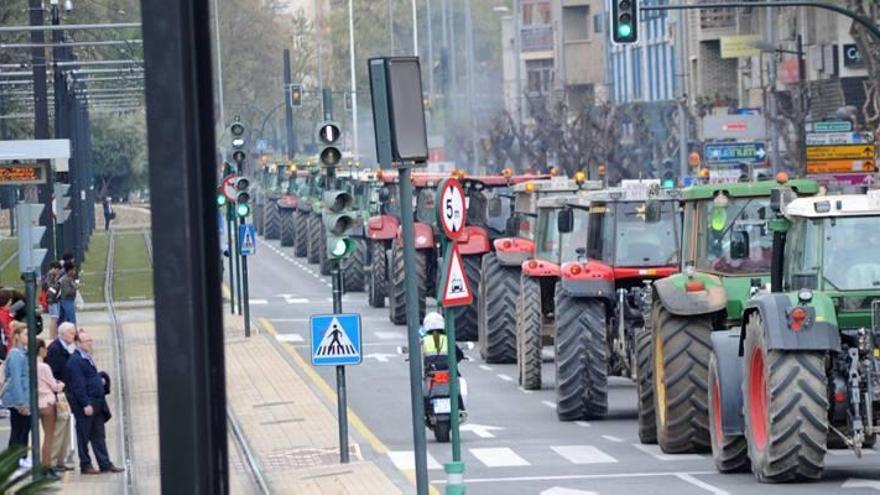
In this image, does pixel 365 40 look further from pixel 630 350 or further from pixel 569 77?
pixel 630 350

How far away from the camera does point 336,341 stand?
23641 millimetres

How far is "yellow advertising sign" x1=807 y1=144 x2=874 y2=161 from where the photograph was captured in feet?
143

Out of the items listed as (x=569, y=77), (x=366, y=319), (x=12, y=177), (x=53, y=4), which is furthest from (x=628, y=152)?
(x=12, y=177)

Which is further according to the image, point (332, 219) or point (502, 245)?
point (502, 245)

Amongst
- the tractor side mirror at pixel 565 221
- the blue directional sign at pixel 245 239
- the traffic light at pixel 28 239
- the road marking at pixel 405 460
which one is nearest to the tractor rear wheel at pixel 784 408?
the road marking at pixel 405 460

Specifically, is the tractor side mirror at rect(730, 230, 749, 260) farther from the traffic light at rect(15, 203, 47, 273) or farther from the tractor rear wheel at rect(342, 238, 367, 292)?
the tractor rear wheel at rect(342, 238, 367, 292)

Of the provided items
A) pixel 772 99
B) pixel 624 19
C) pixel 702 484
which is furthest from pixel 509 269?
pixel 772 99

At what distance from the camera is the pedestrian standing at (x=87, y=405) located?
22.8 m

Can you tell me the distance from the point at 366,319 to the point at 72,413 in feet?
73.6

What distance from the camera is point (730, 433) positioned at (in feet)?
63.6

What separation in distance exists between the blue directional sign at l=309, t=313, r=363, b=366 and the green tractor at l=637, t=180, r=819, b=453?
11.0 feet

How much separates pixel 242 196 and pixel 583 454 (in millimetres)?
20093

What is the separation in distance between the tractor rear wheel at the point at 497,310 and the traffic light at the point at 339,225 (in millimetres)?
8847

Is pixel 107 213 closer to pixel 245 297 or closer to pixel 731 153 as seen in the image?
pixel 731 153
